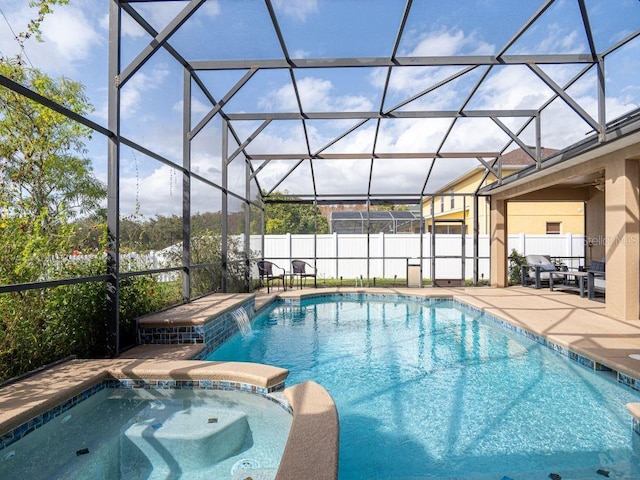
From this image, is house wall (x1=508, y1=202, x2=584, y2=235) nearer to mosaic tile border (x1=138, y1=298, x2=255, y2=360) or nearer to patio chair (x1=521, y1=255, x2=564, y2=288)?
patio chair (x1=521, y1=255, x2=564, y2=288)

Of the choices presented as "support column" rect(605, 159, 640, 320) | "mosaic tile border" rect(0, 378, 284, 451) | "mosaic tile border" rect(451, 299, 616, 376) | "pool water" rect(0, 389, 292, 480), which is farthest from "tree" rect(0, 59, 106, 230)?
"support column" rect(605, 159, 640, 320)

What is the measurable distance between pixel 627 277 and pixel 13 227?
24.5 feet

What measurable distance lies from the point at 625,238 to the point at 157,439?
644cm

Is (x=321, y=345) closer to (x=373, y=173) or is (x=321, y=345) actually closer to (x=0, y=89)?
(x=0, y=89)

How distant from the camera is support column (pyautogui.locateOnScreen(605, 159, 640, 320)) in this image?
551 cm

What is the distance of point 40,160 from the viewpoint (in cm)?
340

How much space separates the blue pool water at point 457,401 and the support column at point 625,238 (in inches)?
66.9

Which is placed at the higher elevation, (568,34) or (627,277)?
(568,34)

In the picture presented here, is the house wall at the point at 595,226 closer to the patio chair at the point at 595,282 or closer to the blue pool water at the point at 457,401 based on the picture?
the patio chair at the point at 595,282

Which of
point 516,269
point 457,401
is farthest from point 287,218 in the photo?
point 457,401

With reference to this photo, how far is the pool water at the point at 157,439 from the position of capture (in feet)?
7.55

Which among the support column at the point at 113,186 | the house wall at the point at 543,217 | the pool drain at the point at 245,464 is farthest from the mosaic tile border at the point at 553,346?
the house wall at the point at 543,217

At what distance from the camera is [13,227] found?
3088mm

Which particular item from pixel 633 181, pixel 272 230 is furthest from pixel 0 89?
pixel 272 230
